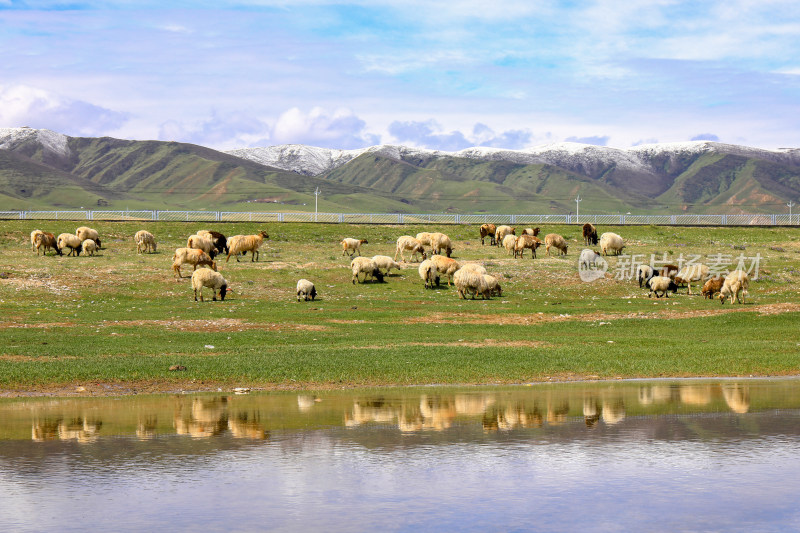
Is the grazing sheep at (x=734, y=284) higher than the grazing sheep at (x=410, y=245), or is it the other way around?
the grazing sheep at (x=410, y=245)

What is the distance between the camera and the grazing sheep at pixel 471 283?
4409 cm

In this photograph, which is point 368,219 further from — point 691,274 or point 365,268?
point 691,274

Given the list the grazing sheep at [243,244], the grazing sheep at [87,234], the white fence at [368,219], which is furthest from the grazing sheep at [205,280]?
the white fence at [368,219]

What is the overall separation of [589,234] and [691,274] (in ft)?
63.2

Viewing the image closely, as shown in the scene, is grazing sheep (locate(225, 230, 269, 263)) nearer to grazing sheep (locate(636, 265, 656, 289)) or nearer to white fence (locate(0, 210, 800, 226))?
grazing sheep (locate(636, 265, 656, 289))

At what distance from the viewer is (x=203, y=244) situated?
54281 mm

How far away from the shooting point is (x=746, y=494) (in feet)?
38.2

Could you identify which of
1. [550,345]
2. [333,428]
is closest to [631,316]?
[550,345]

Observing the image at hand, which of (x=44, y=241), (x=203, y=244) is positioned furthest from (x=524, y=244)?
(x=44, y=241)

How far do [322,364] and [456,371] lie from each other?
392cm

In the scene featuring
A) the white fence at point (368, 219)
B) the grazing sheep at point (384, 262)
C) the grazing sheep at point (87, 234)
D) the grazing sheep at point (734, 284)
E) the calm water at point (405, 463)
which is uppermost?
the white fence at point (368, 219)

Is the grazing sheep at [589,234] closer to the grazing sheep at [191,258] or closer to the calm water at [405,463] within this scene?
the grazing sheep at [191,258]

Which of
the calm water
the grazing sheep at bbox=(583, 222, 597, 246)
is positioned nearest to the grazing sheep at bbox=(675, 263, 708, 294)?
the grazing sheep at bbox=(583, 222, 597, 246)

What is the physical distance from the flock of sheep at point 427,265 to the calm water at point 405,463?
2292 centimetres
